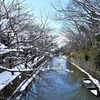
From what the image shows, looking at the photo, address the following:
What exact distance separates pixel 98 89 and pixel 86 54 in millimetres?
11564

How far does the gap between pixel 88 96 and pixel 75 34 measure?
22768mm

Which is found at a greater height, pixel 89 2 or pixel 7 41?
pixel 89 2

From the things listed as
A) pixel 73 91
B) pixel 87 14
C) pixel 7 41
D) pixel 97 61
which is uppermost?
pixel 87 14

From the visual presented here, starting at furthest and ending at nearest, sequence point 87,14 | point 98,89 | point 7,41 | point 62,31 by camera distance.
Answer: point 62,31 < point 98,89 < point 87,14 < point 7,41

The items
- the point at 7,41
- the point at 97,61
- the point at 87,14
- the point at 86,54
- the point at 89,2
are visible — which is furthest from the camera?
the point at 86,54

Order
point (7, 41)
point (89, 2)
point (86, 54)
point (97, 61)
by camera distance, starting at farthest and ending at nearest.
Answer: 1. point (86, 54)
2. point (97, 61)
3. point (89, 2)
4. point (7, 41)

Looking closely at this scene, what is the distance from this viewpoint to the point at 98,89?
12391 millimetres

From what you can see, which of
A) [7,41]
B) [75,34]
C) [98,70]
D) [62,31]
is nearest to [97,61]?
[98,70]

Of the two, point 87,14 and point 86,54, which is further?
point 86,54

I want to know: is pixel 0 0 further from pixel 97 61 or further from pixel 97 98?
pixel 97 61

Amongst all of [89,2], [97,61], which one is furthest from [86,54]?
[89,2]

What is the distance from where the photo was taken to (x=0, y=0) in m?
5.34

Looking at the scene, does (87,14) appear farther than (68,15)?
No

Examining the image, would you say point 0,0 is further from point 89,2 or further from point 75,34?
point 75,34
